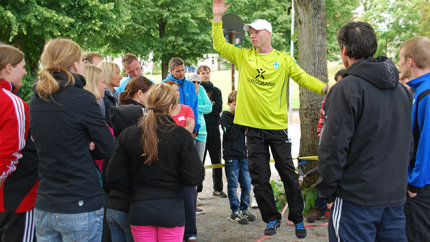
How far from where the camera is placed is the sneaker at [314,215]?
5.77 m

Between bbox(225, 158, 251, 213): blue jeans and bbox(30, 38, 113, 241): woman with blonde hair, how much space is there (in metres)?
3.35

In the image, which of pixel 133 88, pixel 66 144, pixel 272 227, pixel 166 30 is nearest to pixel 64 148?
pixel 66 144

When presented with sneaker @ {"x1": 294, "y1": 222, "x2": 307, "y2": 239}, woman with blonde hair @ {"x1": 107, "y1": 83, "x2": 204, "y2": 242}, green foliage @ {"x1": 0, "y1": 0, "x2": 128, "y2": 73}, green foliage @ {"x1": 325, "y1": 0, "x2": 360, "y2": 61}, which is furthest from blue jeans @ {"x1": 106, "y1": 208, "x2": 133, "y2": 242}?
green foliage @ {"x1": 325, "y1": 0, "x2": 360, "y2": 61}

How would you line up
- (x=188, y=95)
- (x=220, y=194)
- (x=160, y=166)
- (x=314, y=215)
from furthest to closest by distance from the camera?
1. (x=220, y=194)
2. (x=188, y=95)
3. (x=314, y=215)
4. (x=160, y=166)

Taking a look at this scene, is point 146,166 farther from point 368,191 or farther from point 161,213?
point 368,191

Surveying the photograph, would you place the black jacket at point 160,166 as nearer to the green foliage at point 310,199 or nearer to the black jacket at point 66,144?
the black jacket at point 66,144

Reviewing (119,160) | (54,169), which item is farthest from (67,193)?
(119,160)

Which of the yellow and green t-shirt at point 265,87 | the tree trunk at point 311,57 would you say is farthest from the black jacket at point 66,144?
the tree trunk at point 311,57

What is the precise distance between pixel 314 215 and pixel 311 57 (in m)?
2.35

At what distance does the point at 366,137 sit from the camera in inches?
114

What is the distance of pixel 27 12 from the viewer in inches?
648

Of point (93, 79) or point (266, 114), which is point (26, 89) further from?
point (93, 79)

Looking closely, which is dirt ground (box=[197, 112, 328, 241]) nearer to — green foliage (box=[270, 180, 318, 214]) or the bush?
green foliage (box=[270, 180, 318, 214])

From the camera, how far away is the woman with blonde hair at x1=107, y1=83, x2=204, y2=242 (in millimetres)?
3221
